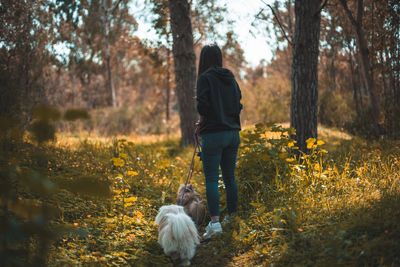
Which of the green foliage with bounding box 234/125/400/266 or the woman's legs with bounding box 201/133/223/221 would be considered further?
the woman's legs with bounding box 201/133/223/221

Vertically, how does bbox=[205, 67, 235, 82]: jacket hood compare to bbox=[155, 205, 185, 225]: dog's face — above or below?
above

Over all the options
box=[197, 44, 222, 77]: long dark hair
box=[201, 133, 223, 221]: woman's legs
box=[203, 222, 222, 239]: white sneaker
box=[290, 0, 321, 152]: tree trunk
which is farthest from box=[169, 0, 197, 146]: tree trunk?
box=[203, 222, 222, 239]: white sneaker

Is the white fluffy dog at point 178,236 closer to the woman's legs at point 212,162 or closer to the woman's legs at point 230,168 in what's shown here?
the woman's legs at point 212,162

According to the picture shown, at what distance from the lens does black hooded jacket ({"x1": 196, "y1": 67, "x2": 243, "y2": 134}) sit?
4562 millimetres

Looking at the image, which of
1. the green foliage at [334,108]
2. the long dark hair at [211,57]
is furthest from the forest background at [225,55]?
the long dark hair at [211,57]

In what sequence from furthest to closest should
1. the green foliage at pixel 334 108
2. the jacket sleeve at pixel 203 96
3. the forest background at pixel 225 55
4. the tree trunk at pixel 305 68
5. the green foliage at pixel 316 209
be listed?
the green foliage at pixel 334 108
the forest background at pixel 225 55
the tree trunk at pixel 305 68
the jacket sleeve at pixel 203 96
the green foliage at pixel 316 209

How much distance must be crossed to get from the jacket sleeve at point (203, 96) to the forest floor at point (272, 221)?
4.01 feet

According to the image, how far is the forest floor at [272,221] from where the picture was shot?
3.60 m

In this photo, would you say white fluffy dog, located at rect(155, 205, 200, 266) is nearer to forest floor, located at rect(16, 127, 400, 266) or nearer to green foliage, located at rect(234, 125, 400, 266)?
forest floor, located at rect(16, 127, 400, 266)

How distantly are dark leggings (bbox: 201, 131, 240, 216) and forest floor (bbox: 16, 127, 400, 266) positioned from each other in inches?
15.1

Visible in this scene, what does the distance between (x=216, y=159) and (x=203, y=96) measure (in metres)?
0.71

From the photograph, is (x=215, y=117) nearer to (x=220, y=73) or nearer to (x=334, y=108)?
(x=220, y=73)

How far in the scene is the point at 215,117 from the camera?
4.57 m

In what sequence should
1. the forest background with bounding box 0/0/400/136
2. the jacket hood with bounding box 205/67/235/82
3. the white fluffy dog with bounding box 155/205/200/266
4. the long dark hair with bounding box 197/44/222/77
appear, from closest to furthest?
the white fluffy dog with bounding box 155/205/200/266 < the jacket hood with bounding box 205/67/235/82 < the long dark hair with bounding box 197/44/222/77 < the forest background with bounding box 0/0/400/136
